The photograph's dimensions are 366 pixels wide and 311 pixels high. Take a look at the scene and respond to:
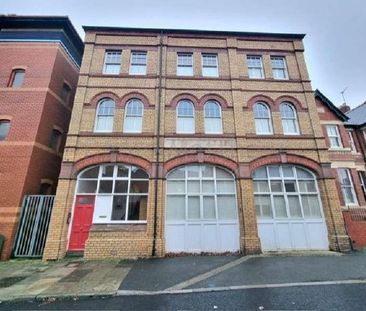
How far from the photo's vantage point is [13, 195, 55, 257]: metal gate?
30.3ft

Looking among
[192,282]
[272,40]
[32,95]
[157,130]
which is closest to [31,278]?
[192,282]

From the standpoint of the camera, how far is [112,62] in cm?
1214

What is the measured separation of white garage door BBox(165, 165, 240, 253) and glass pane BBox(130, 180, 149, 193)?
3.50 ft

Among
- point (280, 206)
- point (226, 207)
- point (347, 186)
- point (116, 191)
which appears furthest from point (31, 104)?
point (347, 186)

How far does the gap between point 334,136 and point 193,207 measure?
426 inches

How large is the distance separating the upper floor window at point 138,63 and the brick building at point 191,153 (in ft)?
0.24

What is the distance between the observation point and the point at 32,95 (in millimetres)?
11156

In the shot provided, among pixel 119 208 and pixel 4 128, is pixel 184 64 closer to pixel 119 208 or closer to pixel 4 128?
pixel 119 208

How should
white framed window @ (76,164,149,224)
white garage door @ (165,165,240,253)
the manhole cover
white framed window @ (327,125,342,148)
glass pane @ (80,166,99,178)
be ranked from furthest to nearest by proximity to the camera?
white framed window @ (327,125,342,148)
glass pane @ (80,166,99,178)
white framed window @ (76,164,149,224)
white garage door @ (165,165,240,253)
the manhole cover

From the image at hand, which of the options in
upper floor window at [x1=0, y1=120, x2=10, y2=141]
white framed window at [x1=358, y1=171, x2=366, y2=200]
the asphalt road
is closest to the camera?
the asphalt road

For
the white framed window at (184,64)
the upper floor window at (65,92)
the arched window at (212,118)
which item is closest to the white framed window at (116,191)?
the arched window at (212,118)

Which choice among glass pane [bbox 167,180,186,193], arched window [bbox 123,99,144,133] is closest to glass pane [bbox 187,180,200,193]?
glass pane [bbox 167,180,186,193]

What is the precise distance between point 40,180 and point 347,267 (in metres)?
13.8

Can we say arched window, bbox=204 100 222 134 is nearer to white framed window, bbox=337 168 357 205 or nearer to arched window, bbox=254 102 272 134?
arched window, bbox=254 102 272 134
